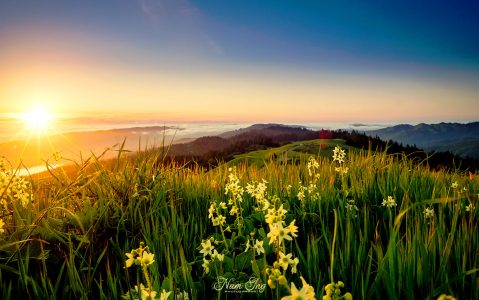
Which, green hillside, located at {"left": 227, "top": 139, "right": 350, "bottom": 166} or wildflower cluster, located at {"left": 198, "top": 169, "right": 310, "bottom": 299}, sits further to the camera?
green hillside, located at {"left": 227, "top": 139, "right": 350, "bottom": 166}

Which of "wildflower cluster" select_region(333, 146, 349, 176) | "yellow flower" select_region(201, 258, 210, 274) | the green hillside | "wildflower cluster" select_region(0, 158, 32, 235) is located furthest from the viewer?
the green hillside

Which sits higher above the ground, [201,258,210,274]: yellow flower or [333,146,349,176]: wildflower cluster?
[333,146,349,176]: wildflower cluster

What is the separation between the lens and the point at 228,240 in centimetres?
399

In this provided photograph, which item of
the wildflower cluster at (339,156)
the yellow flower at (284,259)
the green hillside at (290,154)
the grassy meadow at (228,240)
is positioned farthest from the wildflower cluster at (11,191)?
the wildflower cluster at (339,156)

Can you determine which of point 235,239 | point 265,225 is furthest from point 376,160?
point 235,239

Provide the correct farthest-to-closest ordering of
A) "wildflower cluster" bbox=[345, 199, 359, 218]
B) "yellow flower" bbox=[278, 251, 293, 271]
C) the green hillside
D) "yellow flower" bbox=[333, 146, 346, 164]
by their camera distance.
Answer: the green hillside → "yellow flower" bbox=[333, 146, 346, 164] → "wildflower cluster" bbox=[345, 199, 359, 218] → "yellow flower" bbox=[278, 251, 293, 271]

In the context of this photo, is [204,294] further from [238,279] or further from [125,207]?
[125,207]

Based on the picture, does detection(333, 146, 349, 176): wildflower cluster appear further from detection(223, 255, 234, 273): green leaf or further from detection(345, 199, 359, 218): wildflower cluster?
detection(223, 255, 234, 273): green leaf

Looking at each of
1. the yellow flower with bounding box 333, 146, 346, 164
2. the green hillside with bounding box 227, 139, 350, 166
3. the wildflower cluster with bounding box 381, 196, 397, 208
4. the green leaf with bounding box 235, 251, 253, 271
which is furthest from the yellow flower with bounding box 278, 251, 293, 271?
the green hillside with bounding box 227, 139, 350, 166

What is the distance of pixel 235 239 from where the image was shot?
13.0 ft

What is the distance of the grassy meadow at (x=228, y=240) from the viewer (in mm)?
2816

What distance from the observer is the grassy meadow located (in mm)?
2816

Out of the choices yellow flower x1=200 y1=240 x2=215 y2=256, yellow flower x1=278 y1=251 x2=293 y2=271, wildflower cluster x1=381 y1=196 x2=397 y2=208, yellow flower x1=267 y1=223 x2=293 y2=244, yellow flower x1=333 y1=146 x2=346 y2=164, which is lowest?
yellow flower x1=200 y1=240 x2=215 y2=256

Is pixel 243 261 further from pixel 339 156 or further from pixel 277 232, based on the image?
pixel 339 156
